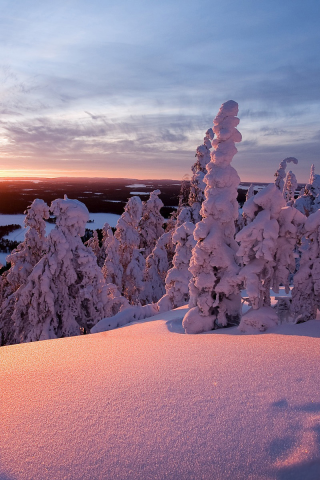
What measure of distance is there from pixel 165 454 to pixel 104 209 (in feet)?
405

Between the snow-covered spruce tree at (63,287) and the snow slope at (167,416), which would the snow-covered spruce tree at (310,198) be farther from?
the snow slope at (167,416)

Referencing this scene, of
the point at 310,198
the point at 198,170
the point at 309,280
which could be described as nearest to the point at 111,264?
the point at 198,170

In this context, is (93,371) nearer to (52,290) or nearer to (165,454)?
(165,454)

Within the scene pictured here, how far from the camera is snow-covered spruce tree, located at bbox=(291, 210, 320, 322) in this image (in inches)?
350

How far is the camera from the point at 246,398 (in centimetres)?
386

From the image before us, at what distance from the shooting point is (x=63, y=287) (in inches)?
678

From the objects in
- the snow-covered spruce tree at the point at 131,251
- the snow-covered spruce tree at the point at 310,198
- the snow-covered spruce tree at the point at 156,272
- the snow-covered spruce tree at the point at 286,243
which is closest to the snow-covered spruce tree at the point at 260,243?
the snow-covered spruce tree at the point at 286,243

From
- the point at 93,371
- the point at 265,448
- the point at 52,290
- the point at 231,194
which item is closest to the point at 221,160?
the point at 231,194

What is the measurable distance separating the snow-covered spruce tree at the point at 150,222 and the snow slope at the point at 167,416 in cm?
2891

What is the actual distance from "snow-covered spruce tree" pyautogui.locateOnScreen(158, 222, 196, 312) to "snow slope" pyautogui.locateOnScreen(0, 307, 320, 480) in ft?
39.4

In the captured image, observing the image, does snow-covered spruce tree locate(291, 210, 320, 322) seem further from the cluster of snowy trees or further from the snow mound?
the snow mound

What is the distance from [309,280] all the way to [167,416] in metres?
7.29

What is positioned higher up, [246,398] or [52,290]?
[246,398]

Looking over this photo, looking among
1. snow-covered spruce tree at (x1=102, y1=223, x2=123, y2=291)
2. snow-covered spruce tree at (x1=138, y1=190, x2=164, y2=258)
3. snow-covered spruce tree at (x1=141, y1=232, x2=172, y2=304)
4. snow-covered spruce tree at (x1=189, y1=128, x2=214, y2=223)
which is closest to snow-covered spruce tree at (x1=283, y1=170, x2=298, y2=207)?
snow-covered spruce tree at (x1=189, y1=128, x2=214, y2=223)
